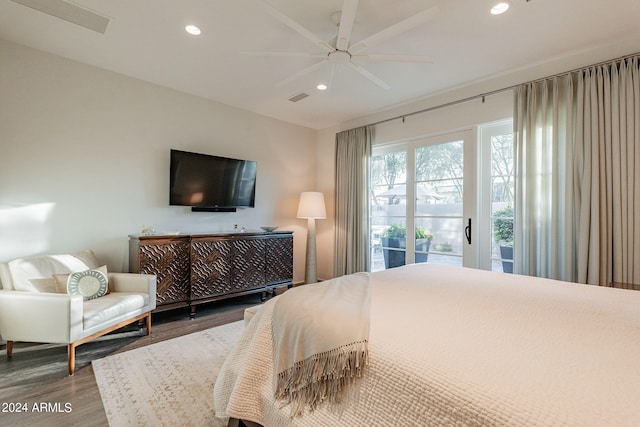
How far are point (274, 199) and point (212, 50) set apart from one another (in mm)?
2373

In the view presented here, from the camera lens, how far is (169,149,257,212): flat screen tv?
3623mm

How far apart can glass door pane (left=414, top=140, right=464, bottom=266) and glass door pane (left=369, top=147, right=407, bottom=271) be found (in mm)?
254

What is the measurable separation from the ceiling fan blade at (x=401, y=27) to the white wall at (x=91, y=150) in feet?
8.16

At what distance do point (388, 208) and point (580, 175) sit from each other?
219 centimetres

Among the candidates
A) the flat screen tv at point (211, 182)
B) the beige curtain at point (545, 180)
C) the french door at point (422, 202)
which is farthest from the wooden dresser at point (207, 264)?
the beige curtain at point (545, 180)

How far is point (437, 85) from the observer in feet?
11.5

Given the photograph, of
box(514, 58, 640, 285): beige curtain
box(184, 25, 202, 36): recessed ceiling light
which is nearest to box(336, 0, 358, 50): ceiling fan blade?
box(184, 25, 202, 36): recessed ceiling light

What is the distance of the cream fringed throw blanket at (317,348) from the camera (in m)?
1.07

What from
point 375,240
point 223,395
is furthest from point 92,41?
point 375,240

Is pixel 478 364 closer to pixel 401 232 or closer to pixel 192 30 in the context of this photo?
pixel 192 30

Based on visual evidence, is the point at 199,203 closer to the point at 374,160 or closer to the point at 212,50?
the point at 212,50

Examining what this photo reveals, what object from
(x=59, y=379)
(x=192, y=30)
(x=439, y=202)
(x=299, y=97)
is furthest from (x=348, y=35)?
(x=59, y=379)

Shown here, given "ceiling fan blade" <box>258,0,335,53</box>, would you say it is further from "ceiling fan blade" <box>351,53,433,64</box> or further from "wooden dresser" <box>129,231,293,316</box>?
"wooden dresser" <box>129,231,293,316</box>

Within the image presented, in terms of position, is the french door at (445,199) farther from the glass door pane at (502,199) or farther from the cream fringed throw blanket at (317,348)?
the cream fringed throw blanket at (317,348)
